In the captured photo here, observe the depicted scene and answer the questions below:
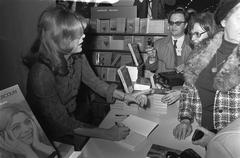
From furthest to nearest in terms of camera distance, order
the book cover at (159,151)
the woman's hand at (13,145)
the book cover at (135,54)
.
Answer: the book cover at (135,54), the book cover at (159,151), the woman's hand at (13,145)

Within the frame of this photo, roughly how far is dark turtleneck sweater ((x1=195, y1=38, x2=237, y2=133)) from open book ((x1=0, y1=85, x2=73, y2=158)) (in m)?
0.77

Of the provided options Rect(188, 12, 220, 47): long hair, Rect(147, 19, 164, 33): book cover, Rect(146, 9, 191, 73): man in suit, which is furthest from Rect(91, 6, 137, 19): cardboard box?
Rect(188, 12, 220, 47): long hair

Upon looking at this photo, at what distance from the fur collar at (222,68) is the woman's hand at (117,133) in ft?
1.33

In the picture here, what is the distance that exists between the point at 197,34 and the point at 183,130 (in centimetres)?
50

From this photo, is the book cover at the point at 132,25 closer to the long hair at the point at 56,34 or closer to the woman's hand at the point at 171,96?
the long hair at the point at 56,34

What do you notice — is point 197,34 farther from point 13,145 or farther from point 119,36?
point 13,145

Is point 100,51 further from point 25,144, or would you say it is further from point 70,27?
point 25,144

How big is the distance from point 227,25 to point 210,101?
14.2 inches

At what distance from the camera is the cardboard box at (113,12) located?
141 cm

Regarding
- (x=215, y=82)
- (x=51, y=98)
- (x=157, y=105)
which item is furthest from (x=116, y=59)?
(x=215, y=82)

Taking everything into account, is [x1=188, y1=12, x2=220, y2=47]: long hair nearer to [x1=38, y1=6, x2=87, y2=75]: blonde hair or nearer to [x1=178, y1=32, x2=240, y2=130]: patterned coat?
[x1=178, y1=32, x2=240, y2=130]: patterned coat

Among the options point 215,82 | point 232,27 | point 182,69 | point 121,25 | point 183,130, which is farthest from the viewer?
point 121,25

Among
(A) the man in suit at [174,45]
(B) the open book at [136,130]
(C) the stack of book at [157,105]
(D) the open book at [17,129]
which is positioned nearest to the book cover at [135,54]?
(A) the man in suit at [174,45]

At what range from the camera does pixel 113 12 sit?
1418 mm
